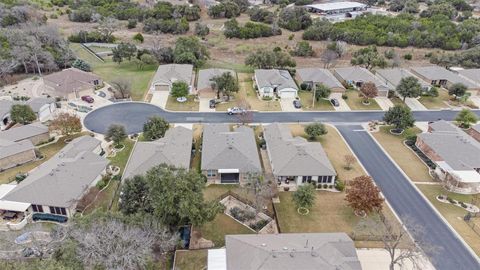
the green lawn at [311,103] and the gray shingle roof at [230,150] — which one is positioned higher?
the gray shingle roof at [230,150]

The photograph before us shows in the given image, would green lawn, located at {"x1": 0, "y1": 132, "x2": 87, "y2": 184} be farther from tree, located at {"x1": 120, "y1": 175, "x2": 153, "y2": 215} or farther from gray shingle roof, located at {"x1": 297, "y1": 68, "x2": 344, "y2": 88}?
gray shingle roof, located at {"x1": 297, "y1": 68, "x2": 344, "y2": 88}

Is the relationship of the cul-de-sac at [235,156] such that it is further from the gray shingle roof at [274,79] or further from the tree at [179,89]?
the gray shingle roof at [274,79]

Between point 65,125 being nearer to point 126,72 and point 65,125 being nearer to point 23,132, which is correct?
point 23,132

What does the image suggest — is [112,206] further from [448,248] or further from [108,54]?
[108,54]

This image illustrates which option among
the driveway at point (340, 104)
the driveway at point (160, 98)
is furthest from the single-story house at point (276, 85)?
the driveway at point (160, 98)

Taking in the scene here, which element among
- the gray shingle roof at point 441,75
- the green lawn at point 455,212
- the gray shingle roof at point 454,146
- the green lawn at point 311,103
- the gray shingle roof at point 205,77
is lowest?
the green lawn at point 455,212

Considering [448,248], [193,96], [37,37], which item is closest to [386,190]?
[448,248]
